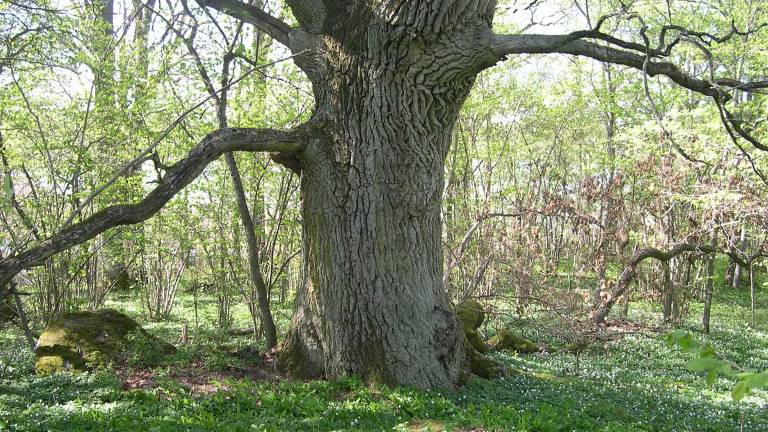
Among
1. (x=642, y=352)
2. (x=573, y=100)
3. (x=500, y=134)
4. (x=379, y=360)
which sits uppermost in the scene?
(x=573, y=100)

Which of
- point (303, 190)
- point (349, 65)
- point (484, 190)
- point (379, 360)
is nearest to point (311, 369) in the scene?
point (379, 360)

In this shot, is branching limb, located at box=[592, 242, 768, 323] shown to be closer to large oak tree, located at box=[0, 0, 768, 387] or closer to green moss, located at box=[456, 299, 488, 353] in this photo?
green moss, located at box=[456, 299, 488, 353]

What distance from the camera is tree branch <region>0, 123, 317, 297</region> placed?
157 inches

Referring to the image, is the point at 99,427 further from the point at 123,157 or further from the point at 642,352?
the point at 642,352

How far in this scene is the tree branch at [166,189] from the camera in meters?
3.98

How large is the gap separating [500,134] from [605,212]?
3.60 meters

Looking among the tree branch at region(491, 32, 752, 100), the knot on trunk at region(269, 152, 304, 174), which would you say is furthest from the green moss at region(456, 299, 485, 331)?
the tree branch at region(491, 32, 752, 100)

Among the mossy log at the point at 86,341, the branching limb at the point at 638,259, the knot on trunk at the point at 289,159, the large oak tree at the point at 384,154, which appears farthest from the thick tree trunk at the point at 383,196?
the branching limb at the point at 638,259

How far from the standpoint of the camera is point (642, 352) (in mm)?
9242

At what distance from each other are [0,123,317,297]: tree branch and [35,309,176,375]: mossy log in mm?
2671

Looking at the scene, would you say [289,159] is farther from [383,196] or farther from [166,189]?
[166,189]

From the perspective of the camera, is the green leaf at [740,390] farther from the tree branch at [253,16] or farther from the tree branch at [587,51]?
the tree branch at [253,16]

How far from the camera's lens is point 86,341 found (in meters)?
6.72

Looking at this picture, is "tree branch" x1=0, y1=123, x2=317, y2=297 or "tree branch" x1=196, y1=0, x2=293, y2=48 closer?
"tree branch" x1=0, y1=123, x2=317, y2=297
